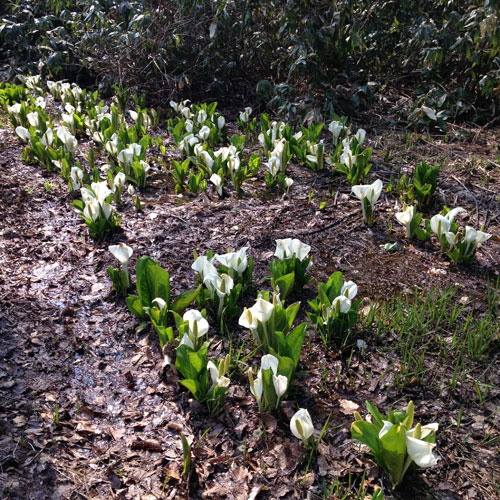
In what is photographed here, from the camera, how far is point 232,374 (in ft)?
6.26

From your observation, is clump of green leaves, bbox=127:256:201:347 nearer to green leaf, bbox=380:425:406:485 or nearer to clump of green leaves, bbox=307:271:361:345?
clump of green leaves, bbox=307:271:361:345

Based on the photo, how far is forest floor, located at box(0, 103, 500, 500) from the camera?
1.51 meters

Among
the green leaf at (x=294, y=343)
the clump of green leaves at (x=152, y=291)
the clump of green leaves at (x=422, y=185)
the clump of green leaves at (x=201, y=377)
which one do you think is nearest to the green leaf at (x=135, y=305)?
the clump of green leaves at (x=152, y=291)

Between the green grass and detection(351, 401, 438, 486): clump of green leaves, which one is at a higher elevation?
detection(351, 401, 438, 486): clump of green leaves

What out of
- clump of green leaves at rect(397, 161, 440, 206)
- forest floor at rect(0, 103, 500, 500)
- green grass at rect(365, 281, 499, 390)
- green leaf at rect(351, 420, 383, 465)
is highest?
clump of green leaves at rect(397, 161, 440, 206)

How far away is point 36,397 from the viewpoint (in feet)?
5.86

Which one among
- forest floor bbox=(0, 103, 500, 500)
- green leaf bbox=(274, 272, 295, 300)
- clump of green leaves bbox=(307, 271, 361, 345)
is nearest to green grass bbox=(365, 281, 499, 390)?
forest floor bbox=(0, 103, 500, 500)

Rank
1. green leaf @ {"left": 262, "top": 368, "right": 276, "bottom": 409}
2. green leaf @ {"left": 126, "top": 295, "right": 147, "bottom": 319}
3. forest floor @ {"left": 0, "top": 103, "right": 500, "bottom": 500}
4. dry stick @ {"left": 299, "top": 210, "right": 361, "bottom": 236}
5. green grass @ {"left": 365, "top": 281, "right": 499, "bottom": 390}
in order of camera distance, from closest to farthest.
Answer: forest floor @ {"left": 0, "top": 103, "right": 500, "bottom": 500}, green leaf @ {"left": 262, "top": 368, "right": 276, "bottom": 409}, green grass @ {"left": 365, "top": 281, "right": 499, "bottom": 390}, green leaf @ {"left": 126, "top": 295, "right": 147, "bottom": 319}, dry stick @ {"left": 299, "top": 210, "right": 361, "bottom": 236}

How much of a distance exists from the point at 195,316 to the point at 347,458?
2.45 ft

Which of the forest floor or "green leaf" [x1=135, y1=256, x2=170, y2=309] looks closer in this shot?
the forest floor

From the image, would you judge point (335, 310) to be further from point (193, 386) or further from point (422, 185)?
point (422, 185)

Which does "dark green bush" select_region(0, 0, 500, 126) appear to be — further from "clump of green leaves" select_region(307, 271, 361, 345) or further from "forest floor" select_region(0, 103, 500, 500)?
"clump of green leaves" select_region(307, 271, 361, 345)

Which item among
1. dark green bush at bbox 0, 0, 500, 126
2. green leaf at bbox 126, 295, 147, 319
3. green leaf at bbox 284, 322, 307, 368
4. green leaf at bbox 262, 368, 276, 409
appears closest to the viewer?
green leaf at bbox 262, 368, 276, 409

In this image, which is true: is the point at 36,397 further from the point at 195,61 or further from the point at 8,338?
the point at 195,61
